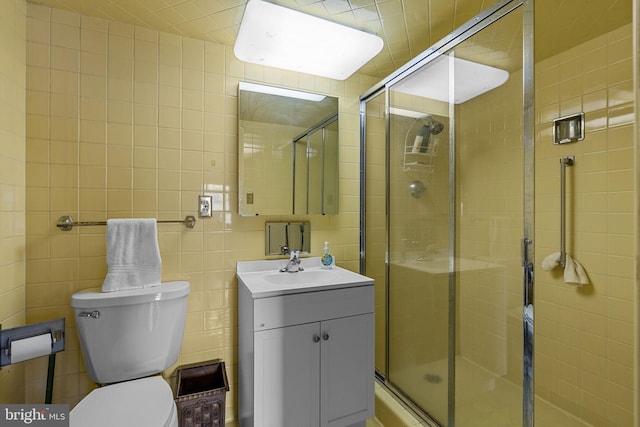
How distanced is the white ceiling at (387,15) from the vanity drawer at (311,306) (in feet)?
4.07

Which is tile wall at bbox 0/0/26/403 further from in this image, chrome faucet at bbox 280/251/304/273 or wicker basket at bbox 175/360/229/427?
chrome faucet at bbox 280/251/304/273

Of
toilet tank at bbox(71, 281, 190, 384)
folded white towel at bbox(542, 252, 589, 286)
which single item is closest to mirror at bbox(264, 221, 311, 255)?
toilet tank at bbox(71, 281, 190, 384)

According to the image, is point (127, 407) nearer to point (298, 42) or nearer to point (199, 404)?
point (199, 404)

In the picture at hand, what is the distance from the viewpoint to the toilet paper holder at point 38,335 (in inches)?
42.1

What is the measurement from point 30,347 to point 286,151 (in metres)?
1.42

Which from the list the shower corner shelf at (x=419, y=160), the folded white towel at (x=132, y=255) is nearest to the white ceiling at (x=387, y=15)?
the shower corner shelf at (x=419, y=160)

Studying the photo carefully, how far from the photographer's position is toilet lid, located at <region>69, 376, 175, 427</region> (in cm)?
99

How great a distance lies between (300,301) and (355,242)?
0.80 m

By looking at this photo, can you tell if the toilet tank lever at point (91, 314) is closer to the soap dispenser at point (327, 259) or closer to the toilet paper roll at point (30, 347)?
the toilet paper roll at point (30, 347)

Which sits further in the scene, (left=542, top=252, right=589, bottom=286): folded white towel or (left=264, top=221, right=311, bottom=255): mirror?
(left=264, top=221, right=311, bottom=255): mirror

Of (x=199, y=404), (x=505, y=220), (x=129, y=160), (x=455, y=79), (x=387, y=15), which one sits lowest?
(x=199, y=404)

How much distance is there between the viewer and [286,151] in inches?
71.6

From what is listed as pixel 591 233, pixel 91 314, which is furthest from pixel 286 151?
pixel 591 233

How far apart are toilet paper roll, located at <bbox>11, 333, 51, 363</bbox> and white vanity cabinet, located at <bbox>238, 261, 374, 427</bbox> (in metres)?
0.77
